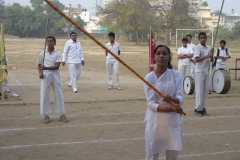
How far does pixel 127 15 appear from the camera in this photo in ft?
166

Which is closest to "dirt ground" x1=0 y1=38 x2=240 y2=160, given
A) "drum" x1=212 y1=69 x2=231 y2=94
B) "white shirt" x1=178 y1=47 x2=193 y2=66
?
"drum" x1=212 y1=69 x2=231 y2=94

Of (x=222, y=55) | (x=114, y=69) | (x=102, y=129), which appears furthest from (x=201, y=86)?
(x=222, y=55)

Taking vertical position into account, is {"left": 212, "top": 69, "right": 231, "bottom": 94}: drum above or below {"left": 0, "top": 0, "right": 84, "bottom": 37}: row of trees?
below

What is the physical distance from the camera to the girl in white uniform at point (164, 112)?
4039mm

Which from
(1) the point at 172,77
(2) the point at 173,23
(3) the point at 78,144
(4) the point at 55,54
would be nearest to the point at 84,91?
(4) the point at 55,54

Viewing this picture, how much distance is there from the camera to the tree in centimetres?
5169

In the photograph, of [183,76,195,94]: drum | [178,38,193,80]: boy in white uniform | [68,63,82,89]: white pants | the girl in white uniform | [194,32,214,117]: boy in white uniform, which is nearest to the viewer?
the girl in white uniform

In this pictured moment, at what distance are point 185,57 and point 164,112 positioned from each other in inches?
343

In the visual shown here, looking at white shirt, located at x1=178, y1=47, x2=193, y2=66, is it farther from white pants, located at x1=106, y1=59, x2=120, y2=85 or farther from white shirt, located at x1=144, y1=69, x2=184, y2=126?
white shirt, located at x1=144, y1=69, x2=184, y2=126

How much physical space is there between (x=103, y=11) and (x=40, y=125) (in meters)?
Result: 48.3

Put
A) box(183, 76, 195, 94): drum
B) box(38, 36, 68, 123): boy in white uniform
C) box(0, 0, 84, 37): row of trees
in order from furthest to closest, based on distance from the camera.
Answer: box(0, 0, 84, 37): row of trees < box(183, 76, 195, 94): drum < box(38, 36, 68, 123): boy in white uniform

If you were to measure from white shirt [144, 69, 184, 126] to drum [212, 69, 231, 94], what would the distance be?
320 inches

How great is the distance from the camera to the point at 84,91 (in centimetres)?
1255

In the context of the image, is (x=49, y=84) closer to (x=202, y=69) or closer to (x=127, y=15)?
(x=202, y=69)
